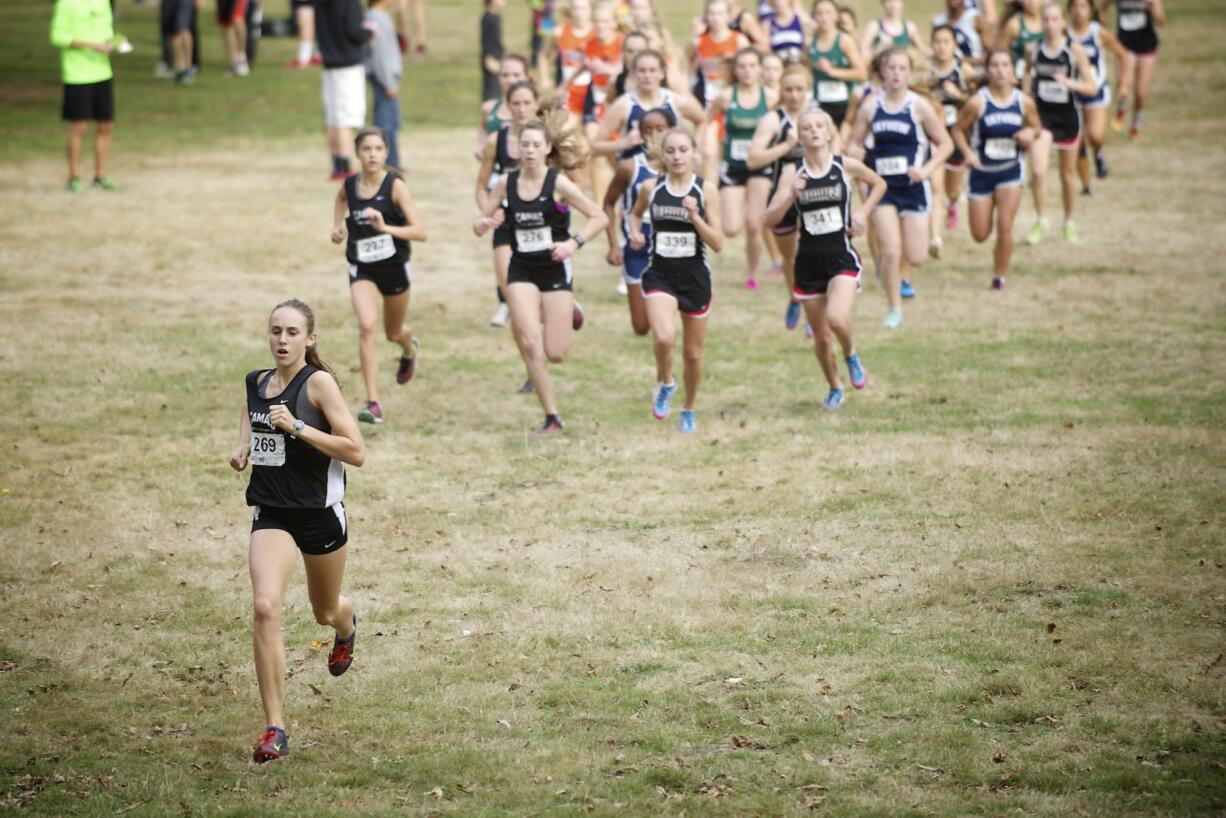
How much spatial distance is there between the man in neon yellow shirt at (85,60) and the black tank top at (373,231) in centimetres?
835

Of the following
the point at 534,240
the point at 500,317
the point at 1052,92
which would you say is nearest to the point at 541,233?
the point at 534,240

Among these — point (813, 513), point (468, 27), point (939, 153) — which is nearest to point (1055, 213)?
point (939, 153)

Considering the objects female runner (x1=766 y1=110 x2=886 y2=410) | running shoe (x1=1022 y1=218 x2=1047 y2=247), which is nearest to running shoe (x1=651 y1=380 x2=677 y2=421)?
female runner (x1=766 y1=110 x2=886 y2=410)

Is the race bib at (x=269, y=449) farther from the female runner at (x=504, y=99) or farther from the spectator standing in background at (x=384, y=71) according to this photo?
the spectator standing in background at (x=384, y=71)

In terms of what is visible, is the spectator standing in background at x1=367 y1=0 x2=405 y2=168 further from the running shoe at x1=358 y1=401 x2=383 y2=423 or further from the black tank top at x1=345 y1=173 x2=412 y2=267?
the running shoe at x1=358 y1=401 x2=383 y2=423

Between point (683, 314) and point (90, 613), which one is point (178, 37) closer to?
point (683, 314)

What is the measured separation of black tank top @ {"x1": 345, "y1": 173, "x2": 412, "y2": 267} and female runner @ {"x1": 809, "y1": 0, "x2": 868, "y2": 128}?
23.5ft

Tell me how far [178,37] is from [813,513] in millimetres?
21995

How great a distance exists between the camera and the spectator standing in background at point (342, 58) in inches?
754

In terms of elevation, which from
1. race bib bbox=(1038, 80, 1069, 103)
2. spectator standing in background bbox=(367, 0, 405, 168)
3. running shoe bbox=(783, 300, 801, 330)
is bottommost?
running shoe bbox=(783, 300, 801, 330)

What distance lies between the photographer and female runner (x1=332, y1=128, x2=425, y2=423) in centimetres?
1076

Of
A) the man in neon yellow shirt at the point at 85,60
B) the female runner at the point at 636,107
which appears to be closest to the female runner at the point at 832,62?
the female runner at the point at 636,107

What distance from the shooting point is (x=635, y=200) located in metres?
11.3

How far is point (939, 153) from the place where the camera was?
42.0ft
